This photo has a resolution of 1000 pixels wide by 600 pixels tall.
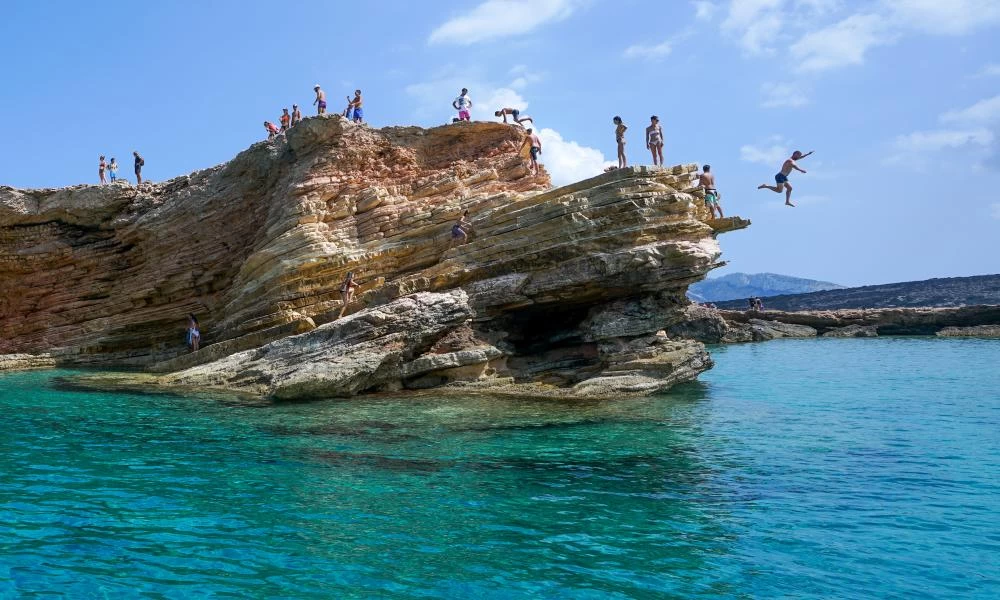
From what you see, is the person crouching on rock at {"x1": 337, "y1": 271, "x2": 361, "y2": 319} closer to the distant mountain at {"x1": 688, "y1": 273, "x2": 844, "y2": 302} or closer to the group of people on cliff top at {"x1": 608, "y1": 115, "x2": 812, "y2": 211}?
the group of people on cliff top at {"x1": 608, "y1": 115, "x2": 812, "y2": 211}

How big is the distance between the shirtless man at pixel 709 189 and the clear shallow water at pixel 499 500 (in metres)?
7.24

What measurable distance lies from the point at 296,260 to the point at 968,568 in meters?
19.7

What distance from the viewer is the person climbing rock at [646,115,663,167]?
874 inches

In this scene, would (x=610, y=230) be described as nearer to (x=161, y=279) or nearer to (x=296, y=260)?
(x=296, y=260)

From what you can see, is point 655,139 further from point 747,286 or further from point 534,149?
point 747,286

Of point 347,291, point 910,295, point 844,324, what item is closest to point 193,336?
point 347,291

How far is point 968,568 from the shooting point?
22.5ft

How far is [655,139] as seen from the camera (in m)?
22.3

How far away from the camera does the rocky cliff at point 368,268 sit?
62.8 feet

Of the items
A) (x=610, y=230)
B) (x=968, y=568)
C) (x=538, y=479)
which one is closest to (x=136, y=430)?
(x=538, y=479)

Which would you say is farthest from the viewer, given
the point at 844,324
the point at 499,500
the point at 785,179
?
the point at 844,324

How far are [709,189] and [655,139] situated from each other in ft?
8.09

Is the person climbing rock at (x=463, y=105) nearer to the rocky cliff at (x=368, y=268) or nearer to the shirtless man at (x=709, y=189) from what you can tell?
the rocky cliff at (x=368, y=268)

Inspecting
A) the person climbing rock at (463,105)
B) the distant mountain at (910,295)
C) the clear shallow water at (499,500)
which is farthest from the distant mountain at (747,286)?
the clear shallow water at (499,500)
